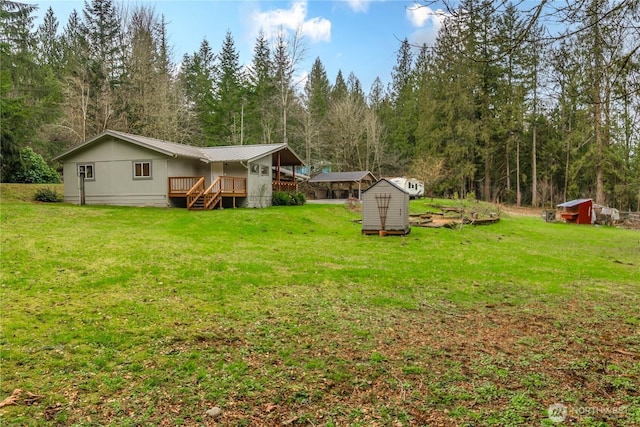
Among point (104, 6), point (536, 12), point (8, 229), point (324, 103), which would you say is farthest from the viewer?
point (324, 103)

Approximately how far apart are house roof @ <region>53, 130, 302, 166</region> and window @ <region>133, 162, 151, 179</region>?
39.6 inches

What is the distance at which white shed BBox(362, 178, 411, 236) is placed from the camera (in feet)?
40.7

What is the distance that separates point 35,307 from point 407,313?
4.59 meters

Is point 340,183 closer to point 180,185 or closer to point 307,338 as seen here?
point 180,185

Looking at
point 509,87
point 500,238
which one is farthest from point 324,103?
point 500,238

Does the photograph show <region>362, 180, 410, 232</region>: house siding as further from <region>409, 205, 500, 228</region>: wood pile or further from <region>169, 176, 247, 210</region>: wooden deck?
<region>169, 176, 247, 210</region>: wooden deck

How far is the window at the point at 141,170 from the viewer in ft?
61.9

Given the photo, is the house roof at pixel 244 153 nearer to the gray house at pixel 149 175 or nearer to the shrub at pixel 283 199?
the gray house at pixel 149 175

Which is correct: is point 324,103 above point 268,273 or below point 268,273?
above

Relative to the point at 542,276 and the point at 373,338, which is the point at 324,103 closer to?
the point at 542,276

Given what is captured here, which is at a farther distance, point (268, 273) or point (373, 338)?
point (268, 273)

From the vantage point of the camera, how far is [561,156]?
36.5 meters

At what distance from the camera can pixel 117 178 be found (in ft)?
63.5

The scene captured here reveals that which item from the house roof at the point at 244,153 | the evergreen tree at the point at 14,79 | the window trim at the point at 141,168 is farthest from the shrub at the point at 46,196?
the house roof at the point at 244,153
